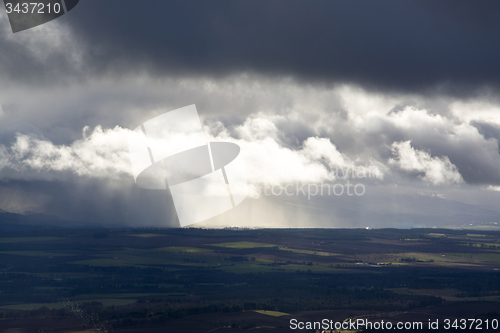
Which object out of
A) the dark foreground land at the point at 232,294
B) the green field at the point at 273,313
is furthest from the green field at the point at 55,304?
the green field at the point at 273,313

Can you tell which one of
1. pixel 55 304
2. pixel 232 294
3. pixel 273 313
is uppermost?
pixel 55 304

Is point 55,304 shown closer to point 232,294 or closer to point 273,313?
point 232,294

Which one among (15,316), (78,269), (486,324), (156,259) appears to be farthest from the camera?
(156,259)

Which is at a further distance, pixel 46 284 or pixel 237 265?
pixel 237 265

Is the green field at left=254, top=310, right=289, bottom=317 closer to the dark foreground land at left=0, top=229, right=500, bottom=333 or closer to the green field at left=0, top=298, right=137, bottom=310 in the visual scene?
the dark foreground land at left=0, top=229, right=500, bottom=333

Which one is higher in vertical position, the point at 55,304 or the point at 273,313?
the point at 55,304

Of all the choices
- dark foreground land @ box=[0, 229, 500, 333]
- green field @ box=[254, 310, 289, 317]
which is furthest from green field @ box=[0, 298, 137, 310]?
green field @ box=[254, 310, 289, 317]

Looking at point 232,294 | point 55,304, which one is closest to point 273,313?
Answer: point 232,294

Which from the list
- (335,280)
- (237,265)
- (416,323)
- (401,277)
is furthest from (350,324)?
(237,265)

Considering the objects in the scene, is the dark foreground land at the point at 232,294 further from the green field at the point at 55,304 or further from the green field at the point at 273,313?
the green field at the point at 273,313

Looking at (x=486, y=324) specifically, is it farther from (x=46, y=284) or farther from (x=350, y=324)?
(x=46, y=284)

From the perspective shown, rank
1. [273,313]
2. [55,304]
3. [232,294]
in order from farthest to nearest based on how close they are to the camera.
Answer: [232,294] → [55,304] → [273,313]
